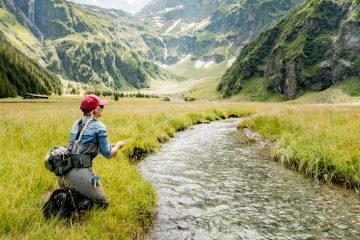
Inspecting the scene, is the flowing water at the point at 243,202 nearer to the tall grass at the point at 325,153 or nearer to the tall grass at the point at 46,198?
the tall grass at the point at 325,153

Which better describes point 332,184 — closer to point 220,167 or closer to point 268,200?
point 268,200

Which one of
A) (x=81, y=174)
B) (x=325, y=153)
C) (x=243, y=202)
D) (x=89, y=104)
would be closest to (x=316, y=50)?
(x=325, y=153)

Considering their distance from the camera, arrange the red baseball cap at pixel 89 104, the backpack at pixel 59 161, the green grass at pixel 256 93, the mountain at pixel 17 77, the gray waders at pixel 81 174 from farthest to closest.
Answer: the green grass at pixel 256 93
the mountain at pixel 17 77
the red baseball cap at pixel 89 104
the gray waders at pixel 81 174
the backpack at pixel 59 161

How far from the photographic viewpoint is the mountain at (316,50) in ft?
440

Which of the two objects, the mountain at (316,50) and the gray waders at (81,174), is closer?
the gray waders at (81,174)

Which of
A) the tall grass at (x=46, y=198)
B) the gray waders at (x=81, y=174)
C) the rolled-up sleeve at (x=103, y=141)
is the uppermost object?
the rolled-up sleeve at (x=103, y=141)

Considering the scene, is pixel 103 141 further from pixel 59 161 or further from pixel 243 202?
pixel 243 202

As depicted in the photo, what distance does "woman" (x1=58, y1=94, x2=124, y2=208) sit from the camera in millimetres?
7008

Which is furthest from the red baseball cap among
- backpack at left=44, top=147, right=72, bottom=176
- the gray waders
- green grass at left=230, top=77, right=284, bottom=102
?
green grass at left=230, top=77, right=284, bottom=102

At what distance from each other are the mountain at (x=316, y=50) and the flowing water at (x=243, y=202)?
135 meters

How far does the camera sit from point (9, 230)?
19.6 feet

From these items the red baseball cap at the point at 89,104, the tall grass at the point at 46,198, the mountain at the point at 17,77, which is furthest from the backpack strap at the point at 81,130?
the mountain at the point at 17,77

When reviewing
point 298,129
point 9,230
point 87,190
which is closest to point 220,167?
point 298,129

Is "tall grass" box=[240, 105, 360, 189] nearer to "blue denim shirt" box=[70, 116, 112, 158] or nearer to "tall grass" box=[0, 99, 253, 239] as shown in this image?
"tall grass" box=[0, 99, 253, 239]
